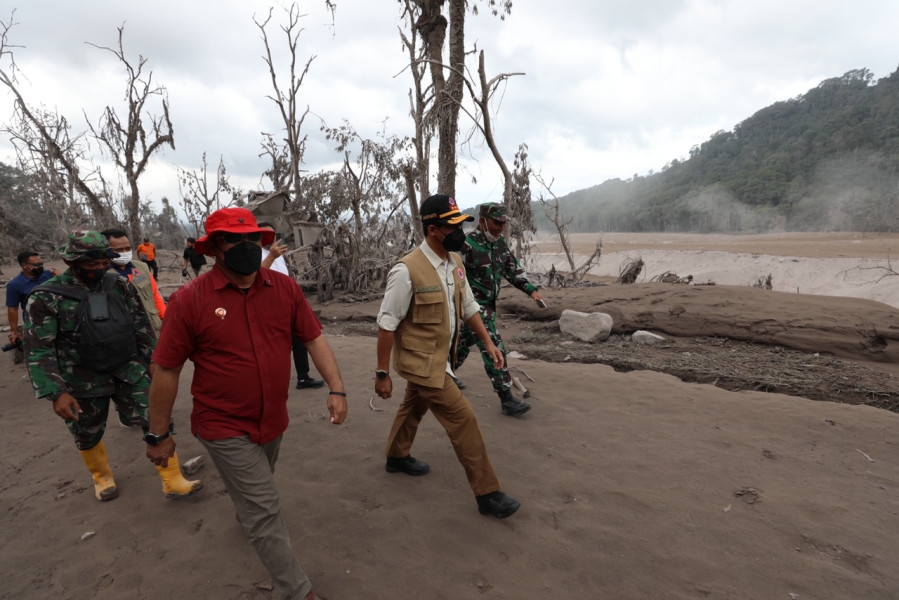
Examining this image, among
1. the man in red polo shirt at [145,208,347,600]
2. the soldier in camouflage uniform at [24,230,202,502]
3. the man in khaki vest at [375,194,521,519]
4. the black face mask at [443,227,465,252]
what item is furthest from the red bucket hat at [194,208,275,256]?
the soldier in camouflage uniform at [24,230,202,502]

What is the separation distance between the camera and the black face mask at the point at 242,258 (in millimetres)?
1982

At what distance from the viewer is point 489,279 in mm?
4152

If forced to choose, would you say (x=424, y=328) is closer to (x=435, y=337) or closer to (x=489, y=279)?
(x=435, y=337)

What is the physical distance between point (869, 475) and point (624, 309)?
4.57 m

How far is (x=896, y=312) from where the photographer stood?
634 cm

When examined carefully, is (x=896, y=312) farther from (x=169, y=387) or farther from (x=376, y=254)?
(x=376, y=254)

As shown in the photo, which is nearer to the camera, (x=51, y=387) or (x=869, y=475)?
(x=51, y=387)

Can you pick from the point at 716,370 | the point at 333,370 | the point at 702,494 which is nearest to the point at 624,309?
the point at 716,370

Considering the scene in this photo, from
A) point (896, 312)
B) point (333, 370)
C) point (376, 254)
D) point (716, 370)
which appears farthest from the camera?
point (376, 254)

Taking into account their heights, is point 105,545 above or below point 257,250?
below

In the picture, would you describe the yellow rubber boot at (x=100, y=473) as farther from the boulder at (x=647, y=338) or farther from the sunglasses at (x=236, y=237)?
the boulder at (x=647, y=338)

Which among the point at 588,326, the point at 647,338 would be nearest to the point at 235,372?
the point at 588,326

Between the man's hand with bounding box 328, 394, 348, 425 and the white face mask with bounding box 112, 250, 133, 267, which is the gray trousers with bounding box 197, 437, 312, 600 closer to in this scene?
the man's hand with bounding box 328, 394, 348, 425

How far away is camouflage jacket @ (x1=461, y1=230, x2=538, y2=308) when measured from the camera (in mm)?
4133
